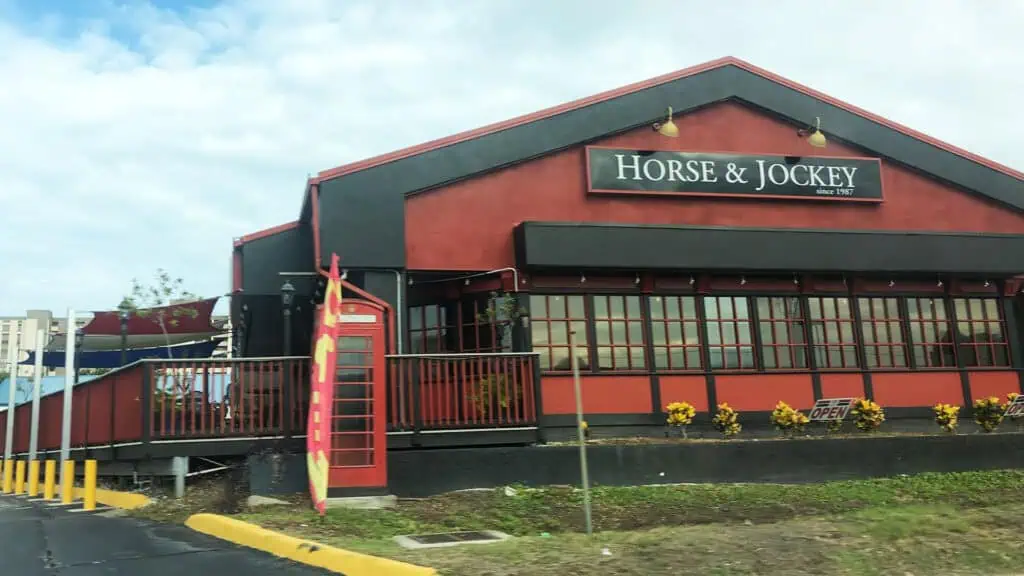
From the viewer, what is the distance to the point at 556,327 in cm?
1502

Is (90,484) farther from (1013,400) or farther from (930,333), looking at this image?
(1013,400)

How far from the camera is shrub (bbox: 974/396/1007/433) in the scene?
1564cm

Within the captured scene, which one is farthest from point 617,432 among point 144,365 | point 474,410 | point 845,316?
point 144,365

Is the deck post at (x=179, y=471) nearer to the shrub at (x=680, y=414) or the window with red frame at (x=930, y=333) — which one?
the shrub at (x=680, y=414)

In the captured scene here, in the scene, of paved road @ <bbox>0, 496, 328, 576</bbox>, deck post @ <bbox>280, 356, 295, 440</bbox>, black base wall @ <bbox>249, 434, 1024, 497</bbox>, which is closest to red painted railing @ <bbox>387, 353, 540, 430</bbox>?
black base wall @ <bbox>249, 434, 1024, 497</bbox>

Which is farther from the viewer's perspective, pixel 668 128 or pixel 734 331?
pixel 734 331

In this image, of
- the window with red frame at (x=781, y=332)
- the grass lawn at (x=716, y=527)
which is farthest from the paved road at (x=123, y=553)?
the window with red frame at (x=781, y=332)

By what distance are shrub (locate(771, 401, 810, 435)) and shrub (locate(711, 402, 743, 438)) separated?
2.17 feet

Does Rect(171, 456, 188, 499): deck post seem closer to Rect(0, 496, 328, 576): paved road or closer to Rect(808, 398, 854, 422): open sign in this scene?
Rect(0, 496, 328, 576): paved road

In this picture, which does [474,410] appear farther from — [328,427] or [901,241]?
[901,241]

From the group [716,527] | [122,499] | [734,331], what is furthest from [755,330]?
[122,499]

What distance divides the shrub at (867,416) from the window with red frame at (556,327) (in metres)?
5.02

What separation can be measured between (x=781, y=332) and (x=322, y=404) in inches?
383

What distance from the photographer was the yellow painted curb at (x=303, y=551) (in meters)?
6.78
